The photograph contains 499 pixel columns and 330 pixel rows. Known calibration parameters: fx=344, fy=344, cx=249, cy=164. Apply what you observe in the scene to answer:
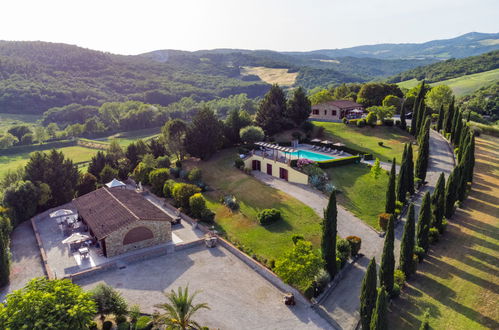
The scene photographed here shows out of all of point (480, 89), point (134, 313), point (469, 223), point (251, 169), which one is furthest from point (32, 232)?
point (480, 89)

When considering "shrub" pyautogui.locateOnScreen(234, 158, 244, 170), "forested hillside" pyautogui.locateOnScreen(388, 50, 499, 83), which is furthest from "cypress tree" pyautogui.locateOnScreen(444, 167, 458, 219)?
"forested hillside" pyautogui.locateOnScreen(388, 50, 499, 83)

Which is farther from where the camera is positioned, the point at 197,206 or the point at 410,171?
the point at 197,206

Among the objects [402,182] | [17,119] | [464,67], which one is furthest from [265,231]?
[464,67]

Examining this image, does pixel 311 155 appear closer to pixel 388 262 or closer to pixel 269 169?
pixel 269 169

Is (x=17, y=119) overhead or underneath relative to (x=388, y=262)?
underneath

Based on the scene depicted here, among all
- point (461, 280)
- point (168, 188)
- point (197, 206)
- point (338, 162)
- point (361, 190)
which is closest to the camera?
point (461, 280)

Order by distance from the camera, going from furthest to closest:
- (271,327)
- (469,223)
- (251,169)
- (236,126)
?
(236,126) → (251,169) → (469,223) → (271,327)

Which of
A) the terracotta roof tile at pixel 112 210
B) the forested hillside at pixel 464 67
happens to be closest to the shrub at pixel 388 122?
the terracotta roof tile at pixel 112 210

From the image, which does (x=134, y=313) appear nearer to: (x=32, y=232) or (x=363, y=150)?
(x=32, y=232)

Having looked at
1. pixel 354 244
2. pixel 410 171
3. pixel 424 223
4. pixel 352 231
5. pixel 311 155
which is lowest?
pixel 352 231
